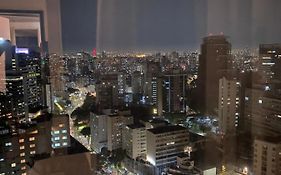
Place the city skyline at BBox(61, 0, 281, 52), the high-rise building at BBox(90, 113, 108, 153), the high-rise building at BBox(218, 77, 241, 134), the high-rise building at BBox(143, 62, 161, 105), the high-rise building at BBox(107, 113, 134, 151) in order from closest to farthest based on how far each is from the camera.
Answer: the city skyline at BBox(61, 0, 281, 52) → the high-rise building at BBox(218, 77, 241, 134) → the high-rise building at BBox(90, 113, 108, 153) → the high-rise building at BBox(107, 113, 134, 151) → the high-rise building at BBox(143, 62, 161, 105)

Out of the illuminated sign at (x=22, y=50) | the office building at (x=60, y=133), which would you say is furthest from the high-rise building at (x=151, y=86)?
the illuminated sign at (x=22, y=50)

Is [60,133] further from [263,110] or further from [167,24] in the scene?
[263,110]

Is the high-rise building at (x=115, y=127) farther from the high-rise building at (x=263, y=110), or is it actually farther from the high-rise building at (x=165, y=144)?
the high-rise building at (x=263, y=110)

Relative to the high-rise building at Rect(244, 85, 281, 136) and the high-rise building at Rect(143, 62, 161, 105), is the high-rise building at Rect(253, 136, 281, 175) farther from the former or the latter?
the high-rise building at Rect(143, 62, 161, 105)

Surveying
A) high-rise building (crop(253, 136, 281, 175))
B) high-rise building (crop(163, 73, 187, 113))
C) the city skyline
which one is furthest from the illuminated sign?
high-rise building (crop(163, 73, 187, 113))

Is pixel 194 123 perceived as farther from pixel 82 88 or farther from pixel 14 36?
pixel 14 36

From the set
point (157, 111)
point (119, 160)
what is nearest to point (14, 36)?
point (119, 160)
